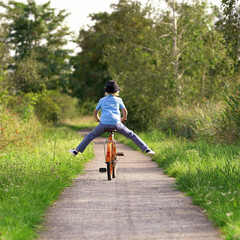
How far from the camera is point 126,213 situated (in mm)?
6418

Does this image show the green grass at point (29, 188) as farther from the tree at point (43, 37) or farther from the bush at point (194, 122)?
the tree at point (43, 37)

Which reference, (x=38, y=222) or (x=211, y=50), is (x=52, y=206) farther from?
(x=211, y=50)

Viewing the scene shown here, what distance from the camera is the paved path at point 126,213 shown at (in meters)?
5.35

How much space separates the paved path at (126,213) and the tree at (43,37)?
3816 cm

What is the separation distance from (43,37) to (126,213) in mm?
45312

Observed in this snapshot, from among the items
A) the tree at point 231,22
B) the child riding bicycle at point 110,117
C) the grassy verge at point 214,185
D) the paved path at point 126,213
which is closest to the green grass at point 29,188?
the paved path at point 126,213

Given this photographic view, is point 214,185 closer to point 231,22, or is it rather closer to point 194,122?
point 231,22

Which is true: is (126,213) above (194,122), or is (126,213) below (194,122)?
below

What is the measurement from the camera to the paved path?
535cm

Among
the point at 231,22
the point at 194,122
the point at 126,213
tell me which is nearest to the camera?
the point at 126,213

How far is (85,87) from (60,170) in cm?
3586

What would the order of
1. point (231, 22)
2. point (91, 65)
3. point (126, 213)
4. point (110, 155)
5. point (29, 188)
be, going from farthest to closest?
point (91, 65), point (231, 22), point (110, 155), point (29, 188), point (126, 213)

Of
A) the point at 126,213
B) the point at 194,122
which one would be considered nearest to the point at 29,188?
the point at 126,213

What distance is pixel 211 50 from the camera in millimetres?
27047
